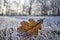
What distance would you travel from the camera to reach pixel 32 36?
6.50 feet

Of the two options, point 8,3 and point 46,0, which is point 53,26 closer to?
point 46,0

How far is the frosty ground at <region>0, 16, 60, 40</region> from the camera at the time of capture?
1.97 m

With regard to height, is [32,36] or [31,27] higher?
[31,27]

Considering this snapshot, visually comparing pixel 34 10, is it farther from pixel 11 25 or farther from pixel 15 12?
pixel 11 25

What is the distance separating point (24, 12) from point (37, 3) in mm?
235

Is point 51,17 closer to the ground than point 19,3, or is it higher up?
closer to the ground

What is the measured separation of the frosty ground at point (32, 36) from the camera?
1972 mm

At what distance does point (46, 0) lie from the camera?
2.01 metres

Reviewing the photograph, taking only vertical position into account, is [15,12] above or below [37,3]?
below

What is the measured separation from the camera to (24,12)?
2020 millimetres

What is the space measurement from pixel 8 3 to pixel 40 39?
0.72 m

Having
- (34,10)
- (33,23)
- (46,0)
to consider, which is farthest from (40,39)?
(46,0)

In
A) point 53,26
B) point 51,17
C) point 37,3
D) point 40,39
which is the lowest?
point 40,39

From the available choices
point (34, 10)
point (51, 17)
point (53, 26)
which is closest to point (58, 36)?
point (53, 26)
